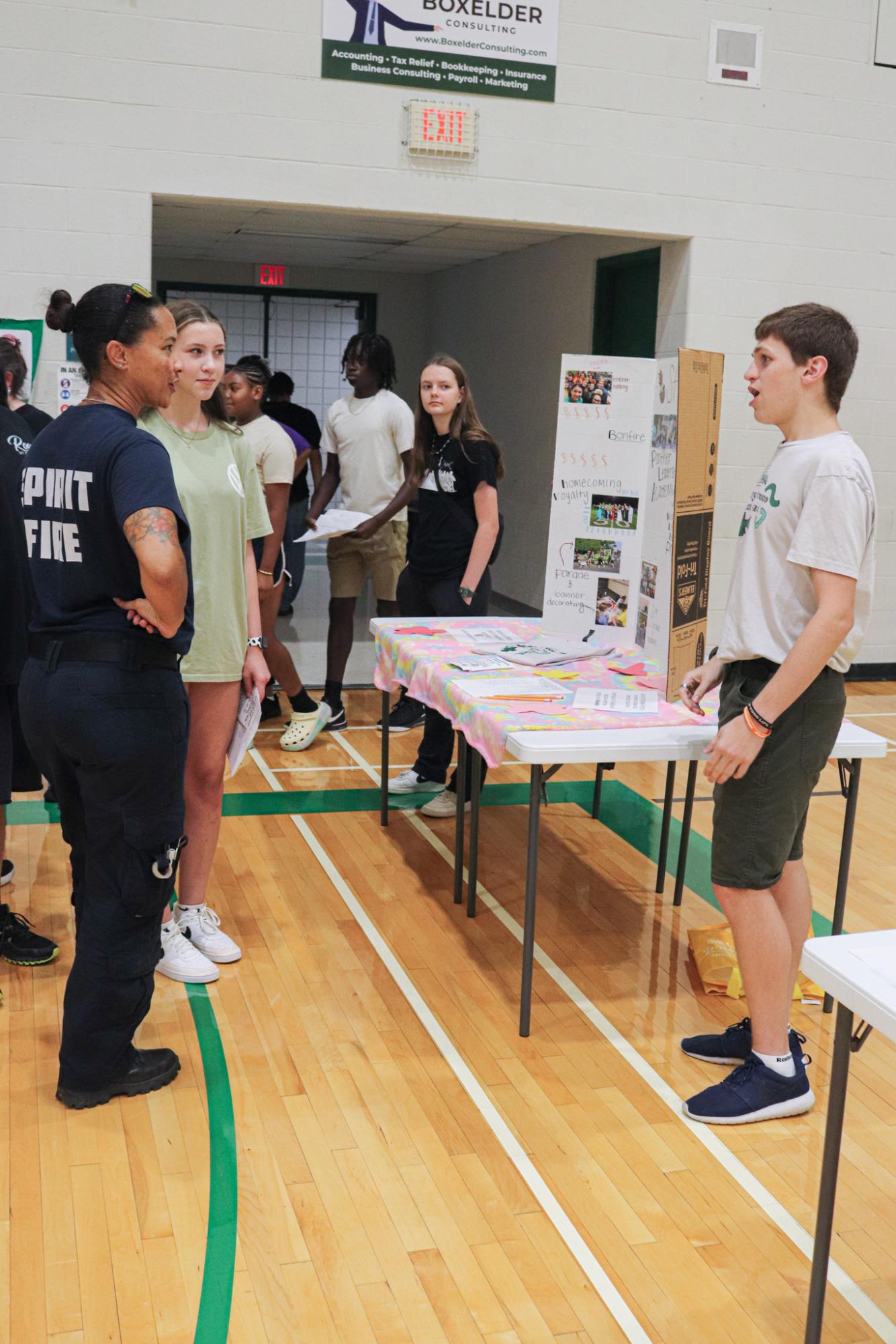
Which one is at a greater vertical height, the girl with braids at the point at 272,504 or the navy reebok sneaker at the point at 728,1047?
the girl with braids at the point at 272,504

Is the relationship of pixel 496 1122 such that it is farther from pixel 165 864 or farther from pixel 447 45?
pixel 447 45

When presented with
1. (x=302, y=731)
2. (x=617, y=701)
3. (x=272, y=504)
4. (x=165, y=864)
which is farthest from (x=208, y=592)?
(x=302, y=731)

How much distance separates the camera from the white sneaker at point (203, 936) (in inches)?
133

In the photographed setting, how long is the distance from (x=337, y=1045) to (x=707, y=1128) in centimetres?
88

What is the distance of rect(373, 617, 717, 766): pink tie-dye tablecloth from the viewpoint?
9.94 ft

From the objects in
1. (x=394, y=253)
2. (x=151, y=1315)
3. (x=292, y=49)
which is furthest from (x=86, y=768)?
(x=394, y=253)

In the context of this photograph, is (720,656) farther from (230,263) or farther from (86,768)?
(230,263)

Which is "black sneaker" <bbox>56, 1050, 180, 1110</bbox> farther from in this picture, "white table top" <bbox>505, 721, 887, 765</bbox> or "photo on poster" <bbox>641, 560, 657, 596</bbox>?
"photo on poster" <bbox>641, 560, 657, 596</bbox>

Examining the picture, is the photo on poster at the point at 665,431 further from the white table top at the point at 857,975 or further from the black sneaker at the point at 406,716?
the black sneaker at the point at 406,716

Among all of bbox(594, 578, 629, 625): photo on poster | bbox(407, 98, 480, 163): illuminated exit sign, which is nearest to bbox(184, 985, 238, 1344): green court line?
bbox(594, 578, 629, 625): photo on poster

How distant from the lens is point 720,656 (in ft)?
8.64

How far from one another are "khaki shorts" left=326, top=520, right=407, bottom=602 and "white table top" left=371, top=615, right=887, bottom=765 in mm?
2883

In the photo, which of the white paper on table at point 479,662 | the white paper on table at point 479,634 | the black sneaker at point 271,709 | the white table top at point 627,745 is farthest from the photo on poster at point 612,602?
the black sneaker at point 271,709

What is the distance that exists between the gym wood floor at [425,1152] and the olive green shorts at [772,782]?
60 cm
